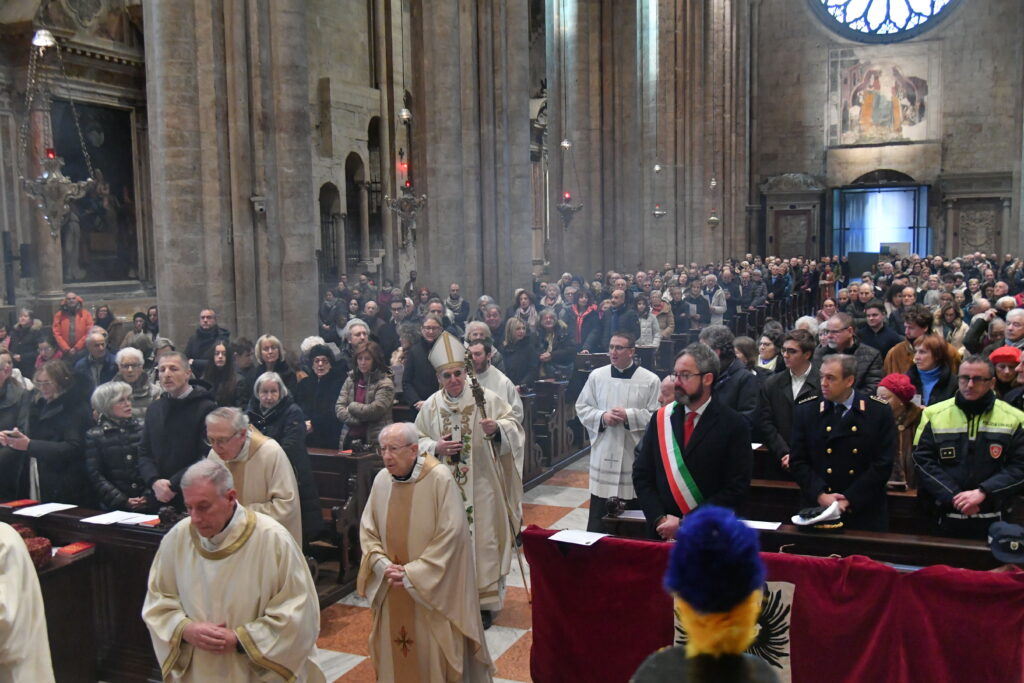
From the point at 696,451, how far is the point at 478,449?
1.94 metres

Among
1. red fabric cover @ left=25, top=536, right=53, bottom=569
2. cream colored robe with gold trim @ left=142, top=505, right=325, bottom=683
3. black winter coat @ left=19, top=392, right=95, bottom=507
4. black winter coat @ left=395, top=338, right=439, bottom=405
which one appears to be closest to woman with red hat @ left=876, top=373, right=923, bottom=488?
black winter coat @ left=395, top=338, right=439, bottom=405

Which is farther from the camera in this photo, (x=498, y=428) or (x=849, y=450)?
(x=498, y=428)

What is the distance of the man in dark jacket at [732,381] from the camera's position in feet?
24.8

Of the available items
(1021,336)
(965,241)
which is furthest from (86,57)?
(965,241)

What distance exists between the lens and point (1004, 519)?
239 inches

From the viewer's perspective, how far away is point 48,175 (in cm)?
1545

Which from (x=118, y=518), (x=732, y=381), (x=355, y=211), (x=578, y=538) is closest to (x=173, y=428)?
(x=118, y=518)

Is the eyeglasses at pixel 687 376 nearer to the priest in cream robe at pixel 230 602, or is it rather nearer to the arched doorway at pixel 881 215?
the priest in cream robe at pixel 230 602

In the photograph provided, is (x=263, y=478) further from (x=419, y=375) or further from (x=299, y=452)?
(x=419, y=375)

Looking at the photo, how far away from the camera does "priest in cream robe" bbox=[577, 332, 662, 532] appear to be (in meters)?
7.60

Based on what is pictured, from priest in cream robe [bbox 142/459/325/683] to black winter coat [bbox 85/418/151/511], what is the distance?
292 centimetres

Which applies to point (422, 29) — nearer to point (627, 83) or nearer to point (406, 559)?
point (627, 83)

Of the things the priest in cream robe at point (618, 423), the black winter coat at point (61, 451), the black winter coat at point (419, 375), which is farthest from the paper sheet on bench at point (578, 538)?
the black winter coat at point (419, 375)

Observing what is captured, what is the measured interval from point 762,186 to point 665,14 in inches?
550
